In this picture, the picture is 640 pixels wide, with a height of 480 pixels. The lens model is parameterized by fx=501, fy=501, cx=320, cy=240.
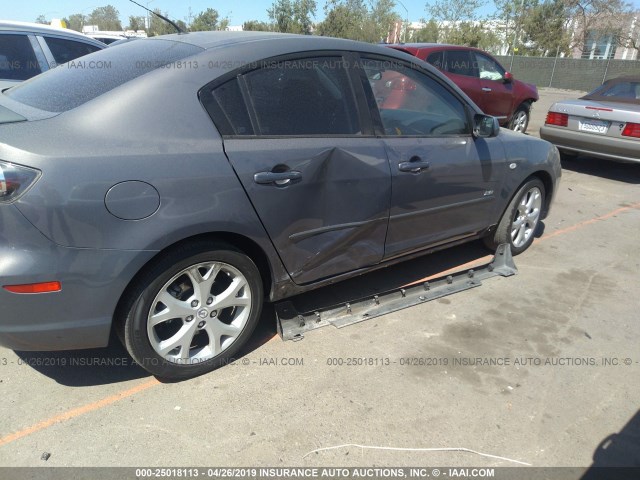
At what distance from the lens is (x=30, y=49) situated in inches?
232

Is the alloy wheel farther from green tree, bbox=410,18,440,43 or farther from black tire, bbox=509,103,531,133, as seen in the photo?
green tree, bbox=410,18,440,43

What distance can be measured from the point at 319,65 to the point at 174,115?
945 millimetres

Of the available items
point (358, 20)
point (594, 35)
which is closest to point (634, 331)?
point (358, 20)

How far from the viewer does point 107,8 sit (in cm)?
7969

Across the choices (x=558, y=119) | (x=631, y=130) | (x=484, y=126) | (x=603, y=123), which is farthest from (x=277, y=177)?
(x=558, y=119)

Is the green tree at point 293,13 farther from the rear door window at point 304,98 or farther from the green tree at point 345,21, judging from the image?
the rear door window at point 304,98

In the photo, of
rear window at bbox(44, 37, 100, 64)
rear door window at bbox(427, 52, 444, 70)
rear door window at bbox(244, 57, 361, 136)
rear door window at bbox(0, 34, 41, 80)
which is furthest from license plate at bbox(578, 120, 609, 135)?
rear door window at bbox(0, 34, 41, 80)

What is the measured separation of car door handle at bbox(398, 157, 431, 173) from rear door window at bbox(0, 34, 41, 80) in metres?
4.88

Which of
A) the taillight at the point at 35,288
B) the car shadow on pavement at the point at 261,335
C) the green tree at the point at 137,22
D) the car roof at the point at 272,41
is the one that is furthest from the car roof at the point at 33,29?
the green tree at the point at 137,22

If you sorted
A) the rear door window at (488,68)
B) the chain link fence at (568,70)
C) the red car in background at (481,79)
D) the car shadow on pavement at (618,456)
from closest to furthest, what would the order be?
the car shadow on pavement at (618,456)
the red car in background at (481,79)
the rear door window at (488,68)
the chain link fence at (568,70)

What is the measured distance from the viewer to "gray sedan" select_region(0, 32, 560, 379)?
83.4 inches

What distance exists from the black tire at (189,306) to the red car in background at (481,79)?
649 cm

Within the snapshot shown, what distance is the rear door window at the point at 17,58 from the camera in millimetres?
5652

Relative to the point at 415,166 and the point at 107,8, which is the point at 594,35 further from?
the point at 107,8
